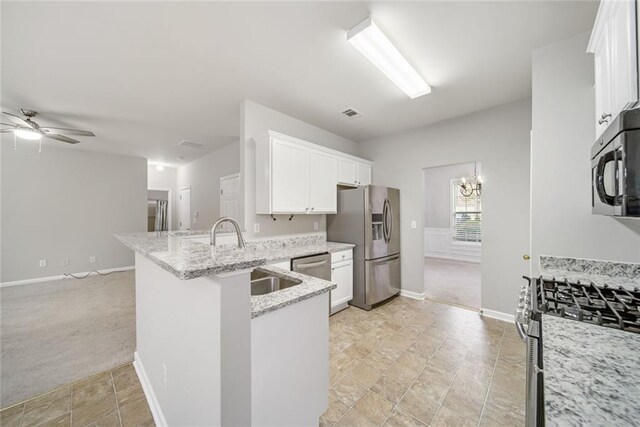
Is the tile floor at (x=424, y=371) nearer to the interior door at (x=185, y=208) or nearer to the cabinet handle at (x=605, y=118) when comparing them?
the cabinet handle at (x=605, y=118)

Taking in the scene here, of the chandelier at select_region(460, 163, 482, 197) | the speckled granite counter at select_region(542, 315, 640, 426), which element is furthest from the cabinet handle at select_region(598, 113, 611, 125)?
the chandelier at select_region(460, 163, 482, 197)

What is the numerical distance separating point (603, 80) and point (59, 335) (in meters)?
5.06

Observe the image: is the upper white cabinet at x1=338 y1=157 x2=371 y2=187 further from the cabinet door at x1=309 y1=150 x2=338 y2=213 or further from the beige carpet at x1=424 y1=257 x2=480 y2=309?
the beige carpet at x1=424 y1=257 x2=480 y2=309

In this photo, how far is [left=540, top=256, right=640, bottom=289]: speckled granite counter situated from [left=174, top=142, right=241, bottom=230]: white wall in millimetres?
4567

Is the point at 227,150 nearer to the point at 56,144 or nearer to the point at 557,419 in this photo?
the point at 56,144

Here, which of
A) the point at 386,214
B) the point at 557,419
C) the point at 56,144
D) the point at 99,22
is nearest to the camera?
the point at 557,419

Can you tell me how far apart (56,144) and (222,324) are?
6.34 m

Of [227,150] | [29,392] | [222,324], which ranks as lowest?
[29,392]

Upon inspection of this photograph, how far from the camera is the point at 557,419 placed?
0.45m

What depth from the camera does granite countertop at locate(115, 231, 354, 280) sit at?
0.82 meters

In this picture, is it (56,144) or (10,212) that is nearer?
(10,212)

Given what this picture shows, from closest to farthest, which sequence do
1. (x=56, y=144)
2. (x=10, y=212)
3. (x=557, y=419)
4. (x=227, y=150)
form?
1. (x=557, y=419)
2. (x=10, y=212)
3. (x=56, y=144)
4. (x=227, y=150)

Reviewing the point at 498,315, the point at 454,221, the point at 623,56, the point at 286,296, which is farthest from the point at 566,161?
the point at 454,221

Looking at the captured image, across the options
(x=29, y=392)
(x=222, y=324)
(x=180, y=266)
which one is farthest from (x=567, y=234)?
(x=29, y=392)
